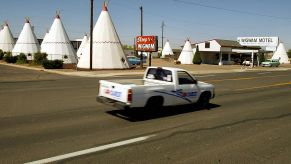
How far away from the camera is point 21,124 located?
805cm

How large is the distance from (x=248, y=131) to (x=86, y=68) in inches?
1072

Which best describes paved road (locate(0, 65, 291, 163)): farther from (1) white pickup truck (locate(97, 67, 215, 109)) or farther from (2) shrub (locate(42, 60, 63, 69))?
(2) shrub (locate(42, 60, 63, 69))

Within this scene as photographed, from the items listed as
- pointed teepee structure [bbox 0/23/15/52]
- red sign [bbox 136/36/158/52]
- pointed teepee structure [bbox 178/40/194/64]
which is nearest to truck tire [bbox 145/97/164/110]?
red sign [bbox 136/36/158/52]

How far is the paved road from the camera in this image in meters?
5.90

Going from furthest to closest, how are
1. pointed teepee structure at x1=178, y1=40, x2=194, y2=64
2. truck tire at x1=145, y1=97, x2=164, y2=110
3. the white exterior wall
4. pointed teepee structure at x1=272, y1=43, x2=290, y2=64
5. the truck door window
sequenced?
pointed teepee structure at x1=272, y1=43, x2=290, y2=64 < pointed teepee structure at x1=178, y1=40, x2=194, y2=64 < the white exterior wall < the truck door window < truck tire at x1=145, y1=97, x2=164, y2=110

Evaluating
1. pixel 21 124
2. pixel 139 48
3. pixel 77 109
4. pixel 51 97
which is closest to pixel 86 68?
pixel 139 48

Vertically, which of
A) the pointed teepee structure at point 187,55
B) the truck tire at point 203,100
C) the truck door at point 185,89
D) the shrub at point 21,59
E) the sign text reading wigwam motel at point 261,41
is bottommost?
the truck tire at point 203,100

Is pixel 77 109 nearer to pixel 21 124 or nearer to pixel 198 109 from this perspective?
pixel 21 124

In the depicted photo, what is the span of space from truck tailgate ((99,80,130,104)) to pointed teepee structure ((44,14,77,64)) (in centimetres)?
Result: 3205

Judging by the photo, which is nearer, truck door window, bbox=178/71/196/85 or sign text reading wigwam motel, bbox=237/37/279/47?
truck door window, bbox=178/71/196/85

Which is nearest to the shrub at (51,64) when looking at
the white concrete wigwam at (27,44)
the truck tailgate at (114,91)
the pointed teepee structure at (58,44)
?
the pointed teepee structure at (58,44)

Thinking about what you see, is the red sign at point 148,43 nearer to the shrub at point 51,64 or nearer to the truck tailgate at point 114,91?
the shrub at point 51,64

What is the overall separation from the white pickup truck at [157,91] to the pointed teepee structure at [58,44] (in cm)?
3131

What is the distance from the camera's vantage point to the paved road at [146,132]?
19.4ft
